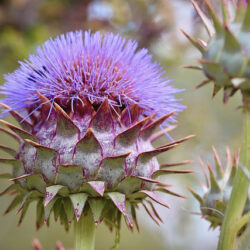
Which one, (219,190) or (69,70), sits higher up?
(69,70)

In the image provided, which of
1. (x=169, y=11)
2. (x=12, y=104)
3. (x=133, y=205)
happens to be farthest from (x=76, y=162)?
(x=169, y=11)

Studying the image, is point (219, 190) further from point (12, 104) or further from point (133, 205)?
point (12, 104)

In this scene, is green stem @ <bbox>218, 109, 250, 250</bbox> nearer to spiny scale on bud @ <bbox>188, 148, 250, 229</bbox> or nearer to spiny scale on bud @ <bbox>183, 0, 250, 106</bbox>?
spiny scale on bud @ <bbox>183, 0, 250, 106</bbox>

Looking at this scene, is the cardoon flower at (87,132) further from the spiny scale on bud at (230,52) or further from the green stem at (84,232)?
the spiny scale on bud at (230,52)

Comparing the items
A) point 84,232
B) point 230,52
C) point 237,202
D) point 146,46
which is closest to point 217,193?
point 237,202

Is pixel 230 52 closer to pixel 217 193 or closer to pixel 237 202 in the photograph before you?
pixel 237 202
